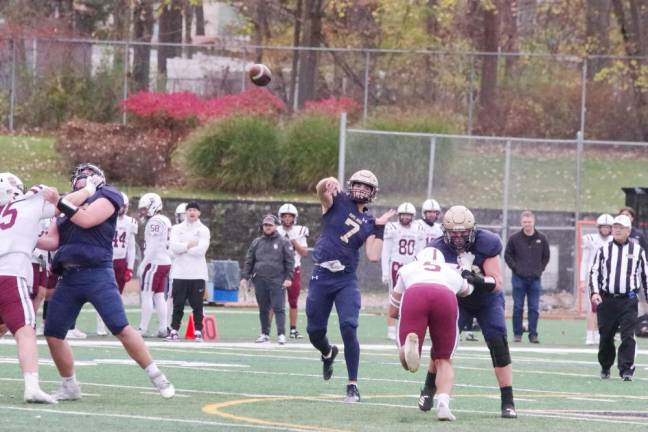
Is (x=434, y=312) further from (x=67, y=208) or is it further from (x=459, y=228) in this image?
(x=67, y=208)

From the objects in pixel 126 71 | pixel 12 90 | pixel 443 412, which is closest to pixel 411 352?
pixel 443 412

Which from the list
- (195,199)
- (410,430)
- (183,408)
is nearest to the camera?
(410,430)

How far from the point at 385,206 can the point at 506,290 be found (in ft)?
8.79

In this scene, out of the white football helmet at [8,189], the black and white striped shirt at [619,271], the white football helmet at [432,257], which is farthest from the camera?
the black and white striped shirt at [619,271]

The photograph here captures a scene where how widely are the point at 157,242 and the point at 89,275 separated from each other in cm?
911

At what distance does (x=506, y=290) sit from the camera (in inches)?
1091

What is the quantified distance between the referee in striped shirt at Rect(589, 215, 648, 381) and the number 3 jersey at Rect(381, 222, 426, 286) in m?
6.00

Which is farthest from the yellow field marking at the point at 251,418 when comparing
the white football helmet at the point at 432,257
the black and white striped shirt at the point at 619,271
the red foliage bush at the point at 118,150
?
the red foliage bush at the point at 118,150

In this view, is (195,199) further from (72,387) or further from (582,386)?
(72,387)

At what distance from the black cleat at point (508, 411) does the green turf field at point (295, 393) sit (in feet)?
0.33

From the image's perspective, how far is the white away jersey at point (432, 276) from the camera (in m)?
11.2

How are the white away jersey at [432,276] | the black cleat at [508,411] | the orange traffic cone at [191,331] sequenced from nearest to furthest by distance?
the white away jersey at [432,276] < the black cleat at [508,411] < the orange traffic cone at [191,331]

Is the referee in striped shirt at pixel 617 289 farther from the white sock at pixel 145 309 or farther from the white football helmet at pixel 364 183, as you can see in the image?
the white sock at pixel 145 309

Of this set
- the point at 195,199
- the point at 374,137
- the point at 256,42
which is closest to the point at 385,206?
the point at 374,137
